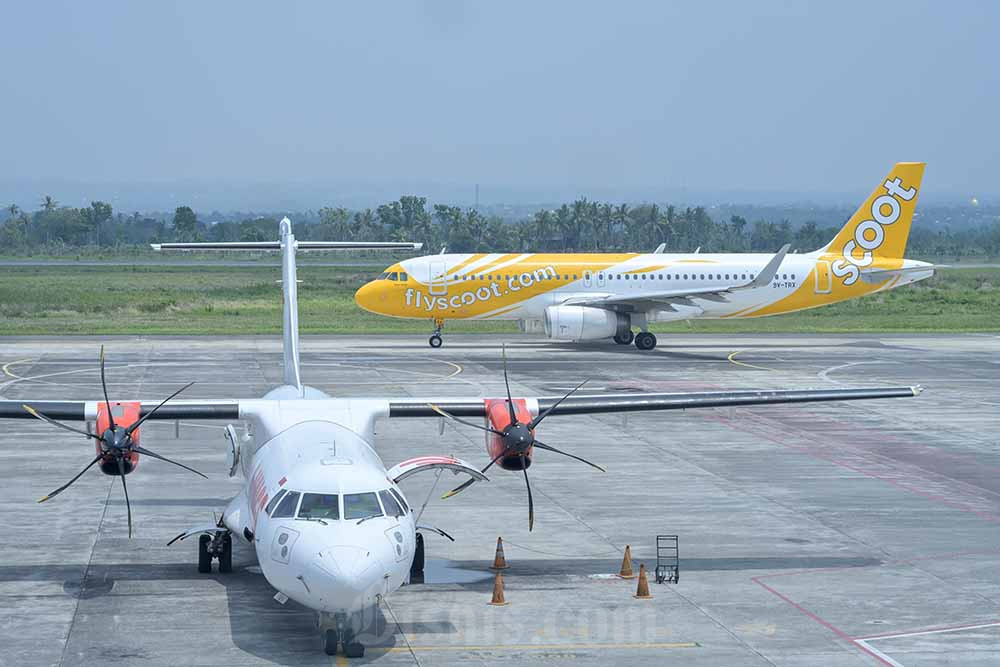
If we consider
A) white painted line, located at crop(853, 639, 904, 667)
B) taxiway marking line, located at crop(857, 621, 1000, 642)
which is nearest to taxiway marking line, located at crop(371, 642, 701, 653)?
white painted line, located at crop(853, 639, 904, 667)

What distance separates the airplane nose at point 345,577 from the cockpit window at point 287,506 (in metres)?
1.14

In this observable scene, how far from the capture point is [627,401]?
20.6 m

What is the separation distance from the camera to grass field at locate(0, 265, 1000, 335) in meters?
62.9

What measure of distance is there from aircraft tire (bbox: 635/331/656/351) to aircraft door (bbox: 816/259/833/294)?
7.47m

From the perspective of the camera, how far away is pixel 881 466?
28719 mm

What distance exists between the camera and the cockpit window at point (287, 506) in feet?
52.0

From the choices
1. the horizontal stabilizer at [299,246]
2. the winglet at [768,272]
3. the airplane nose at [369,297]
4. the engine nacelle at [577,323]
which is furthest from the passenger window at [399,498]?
the airplane nose at [369,297]

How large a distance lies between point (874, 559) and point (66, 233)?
18934 cm

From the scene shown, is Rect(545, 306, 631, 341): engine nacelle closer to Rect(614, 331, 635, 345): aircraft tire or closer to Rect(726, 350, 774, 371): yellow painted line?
Rect(614, 331, 635, 345): aircraft tire

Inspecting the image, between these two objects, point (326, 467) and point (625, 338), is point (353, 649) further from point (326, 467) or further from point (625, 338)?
point (625, 338)

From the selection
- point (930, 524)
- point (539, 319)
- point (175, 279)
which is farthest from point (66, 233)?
point (930, 524)

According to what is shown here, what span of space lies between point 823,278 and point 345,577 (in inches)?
1663

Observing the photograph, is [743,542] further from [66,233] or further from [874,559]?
[66,233]

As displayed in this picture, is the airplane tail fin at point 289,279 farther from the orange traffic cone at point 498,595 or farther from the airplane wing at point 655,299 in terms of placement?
the airplane wing at point 655,299
